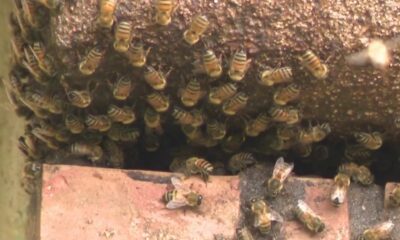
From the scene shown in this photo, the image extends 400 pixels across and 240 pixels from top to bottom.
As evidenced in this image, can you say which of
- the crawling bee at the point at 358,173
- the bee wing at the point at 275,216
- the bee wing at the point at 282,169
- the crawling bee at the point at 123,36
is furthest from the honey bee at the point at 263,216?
the crawling bee at the point at 123,36

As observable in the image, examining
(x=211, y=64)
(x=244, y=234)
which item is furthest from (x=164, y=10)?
(x=244, y=234)

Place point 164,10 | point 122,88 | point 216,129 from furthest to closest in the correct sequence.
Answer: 1. point 216,129
2. point 122,88
3. point 164,10

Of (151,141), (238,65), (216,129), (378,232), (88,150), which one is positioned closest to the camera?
(238,65)

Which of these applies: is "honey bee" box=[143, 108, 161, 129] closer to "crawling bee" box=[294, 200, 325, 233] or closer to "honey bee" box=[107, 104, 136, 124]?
"honey bee" box=[107, 104, 136, 124]

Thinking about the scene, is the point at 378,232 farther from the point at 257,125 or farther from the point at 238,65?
the point at 238,65

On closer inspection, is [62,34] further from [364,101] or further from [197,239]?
[364,101]

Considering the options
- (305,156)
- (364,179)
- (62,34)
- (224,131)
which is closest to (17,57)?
(62,34)
